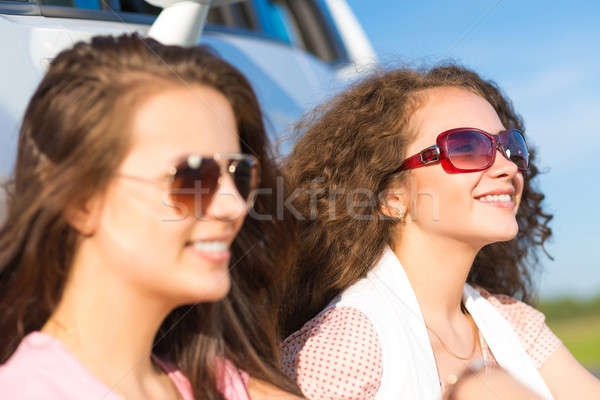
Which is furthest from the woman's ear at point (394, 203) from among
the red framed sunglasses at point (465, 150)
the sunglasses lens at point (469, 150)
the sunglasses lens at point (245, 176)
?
the sunglasses lens at point (245, 176)

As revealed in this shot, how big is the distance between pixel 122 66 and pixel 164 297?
1.66ft

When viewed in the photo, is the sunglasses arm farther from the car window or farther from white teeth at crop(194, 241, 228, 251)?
the car window

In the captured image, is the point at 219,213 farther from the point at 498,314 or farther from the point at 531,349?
the point at 531,349

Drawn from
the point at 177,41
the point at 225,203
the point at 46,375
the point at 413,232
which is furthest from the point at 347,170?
the point at 46,375

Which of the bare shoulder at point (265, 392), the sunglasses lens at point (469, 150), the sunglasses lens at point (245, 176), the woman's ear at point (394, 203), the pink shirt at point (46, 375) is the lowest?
the bare shoulder at point (265, 392)

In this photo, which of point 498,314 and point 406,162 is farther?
point 498,314

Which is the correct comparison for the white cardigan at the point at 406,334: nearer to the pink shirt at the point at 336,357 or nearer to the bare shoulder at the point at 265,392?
the pink shirt at the point at 336,357

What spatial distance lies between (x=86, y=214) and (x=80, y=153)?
13 cm

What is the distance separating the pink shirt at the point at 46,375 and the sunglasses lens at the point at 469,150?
1332mm

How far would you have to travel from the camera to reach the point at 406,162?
2369 mm

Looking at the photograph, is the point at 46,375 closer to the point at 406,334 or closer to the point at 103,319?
the point at 103,319

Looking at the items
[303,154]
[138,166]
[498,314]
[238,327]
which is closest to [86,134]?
[138,166]

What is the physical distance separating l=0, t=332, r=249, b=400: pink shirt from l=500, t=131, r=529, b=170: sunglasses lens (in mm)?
1543

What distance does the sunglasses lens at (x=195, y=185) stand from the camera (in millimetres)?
1372
